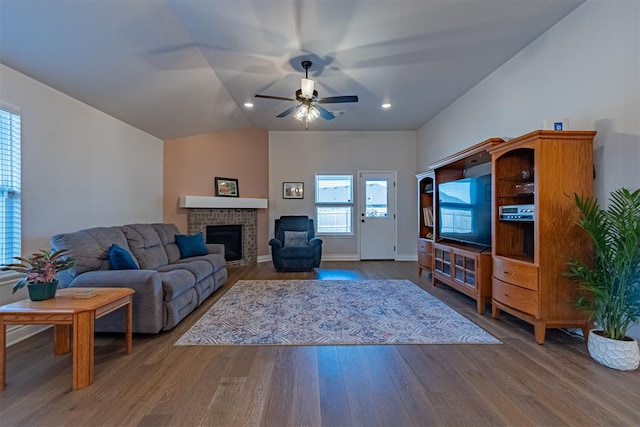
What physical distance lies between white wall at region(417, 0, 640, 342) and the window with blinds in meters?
5.13

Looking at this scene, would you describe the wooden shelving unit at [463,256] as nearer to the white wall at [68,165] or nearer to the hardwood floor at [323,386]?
the hardwood floor at [323,386]

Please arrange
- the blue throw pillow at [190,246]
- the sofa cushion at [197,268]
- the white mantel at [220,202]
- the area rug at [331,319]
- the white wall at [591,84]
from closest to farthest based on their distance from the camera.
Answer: the white wall at [591,84] < the area rug at [331,319] < the sofa cushion at [197,268] < the blue throw pillow at [190,246] < the white mantel at [220,202]

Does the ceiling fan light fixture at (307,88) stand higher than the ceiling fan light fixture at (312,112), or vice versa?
the ceiling fan light fixture at (307,88)

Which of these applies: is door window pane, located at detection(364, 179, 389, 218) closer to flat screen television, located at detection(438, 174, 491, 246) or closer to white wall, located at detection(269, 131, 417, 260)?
white wall, located at detection(269, 131, 417, 260)

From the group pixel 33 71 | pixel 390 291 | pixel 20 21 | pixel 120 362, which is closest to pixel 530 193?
pixel 390 291

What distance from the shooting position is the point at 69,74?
2.94m

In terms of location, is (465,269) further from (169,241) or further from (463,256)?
(169,241)

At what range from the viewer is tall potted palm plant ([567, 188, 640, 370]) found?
2041mm

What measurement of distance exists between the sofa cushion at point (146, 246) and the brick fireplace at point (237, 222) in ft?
5.49

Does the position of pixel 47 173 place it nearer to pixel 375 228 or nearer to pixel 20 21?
pixel 20 21

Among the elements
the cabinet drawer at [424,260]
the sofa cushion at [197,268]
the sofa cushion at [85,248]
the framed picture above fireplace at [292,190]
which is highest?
the framed picture above fireplace at [292,190]

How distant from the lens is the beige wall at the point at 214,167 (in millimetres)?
5516

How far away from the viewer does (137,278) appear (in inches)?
103

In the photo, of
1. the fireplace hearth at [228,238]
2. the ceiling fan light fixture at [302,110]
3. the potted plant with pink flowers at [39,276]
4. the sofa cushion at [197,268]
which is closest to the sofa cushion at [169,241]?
the sofa cushion at [197,268]
